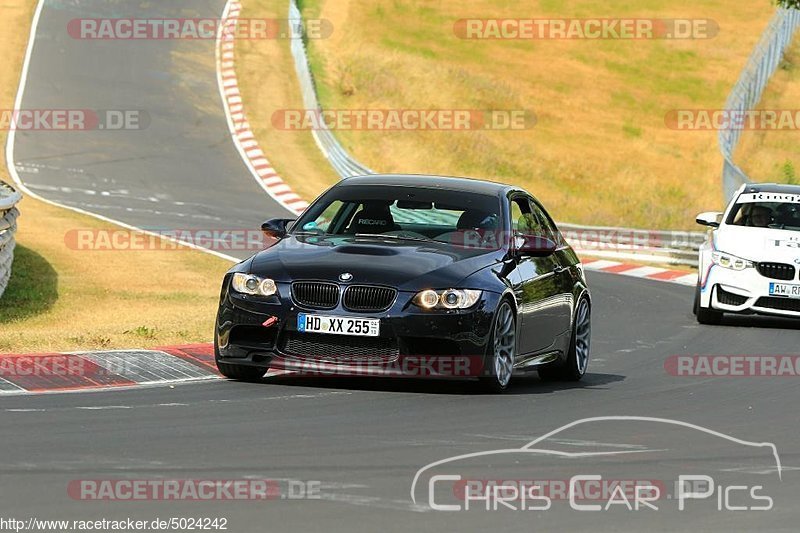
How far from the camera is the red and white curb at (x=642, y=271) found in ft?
85.7

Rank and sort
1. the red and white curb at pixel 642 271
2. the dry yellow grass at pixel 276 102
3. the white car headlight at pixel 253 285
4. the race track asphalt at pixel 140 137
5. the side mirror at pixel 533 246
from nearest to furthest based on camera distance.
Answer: the white car headlight at pixel 253 285 < the side mirror at pixel 533 246 < the red and white curb at pixel 642 271 < the race track asphalt at pixel 140 137 < the dry yellow grass at pixel 276 102

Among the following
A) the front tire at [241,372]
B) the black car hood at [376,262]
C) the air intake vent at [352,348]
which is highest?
the black car hood at [376,262]

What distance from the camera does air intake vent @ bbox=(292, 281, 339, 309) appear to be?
1074 cm

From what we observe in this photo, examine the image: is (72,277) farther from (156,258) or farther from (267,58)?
(267,58)

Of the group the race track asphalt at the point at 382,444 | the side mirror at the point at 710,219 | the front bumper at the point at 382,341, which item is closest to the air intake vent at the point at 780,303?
the side mirror at the point at 710,219

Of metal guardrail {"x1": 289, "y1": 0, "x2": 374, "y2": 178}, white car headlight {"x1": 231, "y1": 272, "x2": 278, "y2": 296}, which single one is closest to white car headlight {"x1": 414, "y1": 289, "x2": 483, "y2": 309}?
white car headlight {"x1": 231, "y1": 272, "x2": 278, "y2": 296}

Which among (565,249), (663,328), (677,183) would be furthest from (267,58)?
(565,249)

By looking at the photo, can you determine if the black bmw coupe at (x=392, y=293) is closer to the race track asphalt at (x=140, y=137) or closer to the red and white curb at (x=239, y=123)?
the race track asphalt at (x=140, y=137)

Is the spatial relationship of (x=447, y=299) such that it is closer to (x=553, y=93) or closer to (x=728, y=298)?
(x=728, y=298)

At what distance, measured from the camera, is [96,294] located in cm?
1973

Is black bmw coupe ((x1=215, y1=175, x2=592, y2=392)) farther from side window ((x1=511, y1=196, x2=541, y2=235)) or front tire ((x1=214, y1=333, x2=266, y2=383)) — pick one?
side window ((x1=511, y1=196, x2=541, y2=235))

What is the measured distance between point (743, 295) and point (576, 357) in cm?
606

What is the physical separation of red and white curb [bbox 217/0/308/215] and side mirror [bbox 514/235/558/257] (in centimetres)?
1858

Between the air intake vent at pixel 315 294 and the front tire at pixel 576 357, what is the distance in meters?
2.46
